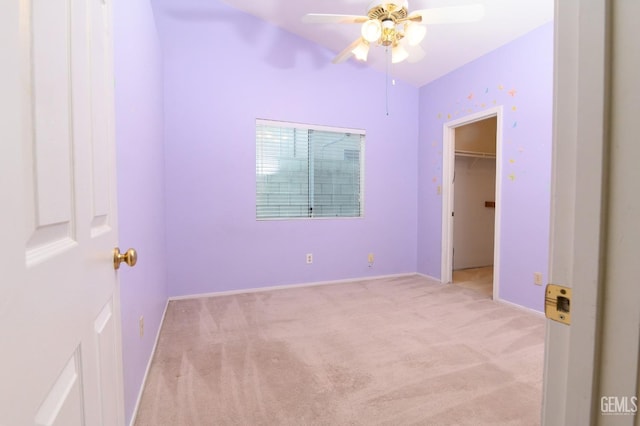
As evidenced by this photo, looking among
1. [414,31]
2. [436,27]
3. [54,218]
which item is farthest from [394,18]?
[54,218]

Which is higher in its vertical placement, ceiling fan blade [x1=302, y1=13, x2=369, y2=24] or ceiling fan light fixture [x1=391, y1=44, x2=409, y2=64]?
ceiling fan blade [x1=302, y1=13, x2=369, y2=24]

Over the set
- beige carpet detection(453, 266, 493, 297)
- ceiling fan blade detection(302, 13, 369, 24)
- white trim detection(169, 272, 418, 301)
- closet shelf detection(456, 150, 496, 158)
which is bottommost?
beige carpet detection(453, 266, 493, 297)

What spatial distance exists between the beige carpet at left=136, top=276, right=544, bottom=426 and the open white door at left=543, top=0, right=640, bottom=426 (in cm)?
119

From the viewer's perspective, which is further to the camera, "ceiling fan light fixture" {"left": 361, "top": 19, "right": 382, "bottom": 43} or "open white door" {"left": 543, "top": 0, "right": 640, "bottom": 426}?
"ceiling fan light fixture" {"left": 361, "top": 19, "right": 382, "bottom": 43}

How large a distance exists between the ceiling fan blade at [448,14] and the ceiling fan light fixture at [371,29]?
8.5 inches

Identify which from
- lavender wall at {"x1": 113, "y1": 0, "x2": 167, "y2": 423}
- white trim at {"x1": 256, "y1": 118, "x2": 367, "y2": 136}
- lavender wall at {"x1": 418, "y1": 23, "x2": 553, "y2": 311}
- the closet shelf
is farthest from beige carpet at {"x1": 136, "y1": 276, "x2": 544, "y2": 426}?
the closet shelf

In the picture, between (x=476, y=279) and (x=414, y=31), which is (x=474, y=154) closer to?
(x=476, y=279)

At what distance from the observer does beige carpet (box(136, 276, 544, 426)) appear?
4.67 feet

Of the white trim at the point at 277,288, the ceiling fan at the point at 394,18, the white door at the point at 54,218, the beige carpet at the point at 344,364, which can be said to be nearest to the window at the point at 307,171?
the white trim at the point at 277,288

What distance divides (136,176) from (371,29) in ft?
6.22

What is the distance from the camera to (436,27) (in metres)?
2.75

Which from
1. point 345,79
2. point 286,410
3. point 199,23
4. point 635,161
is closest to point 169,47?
point 199,23

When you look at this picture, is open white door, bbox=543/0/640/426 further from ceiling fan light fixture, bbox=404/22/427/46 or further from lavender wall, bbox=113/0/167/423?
ceiling fan light fixture, bbox=404/22/427/46

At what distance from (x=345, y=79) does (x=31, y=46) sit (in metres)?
3.63
